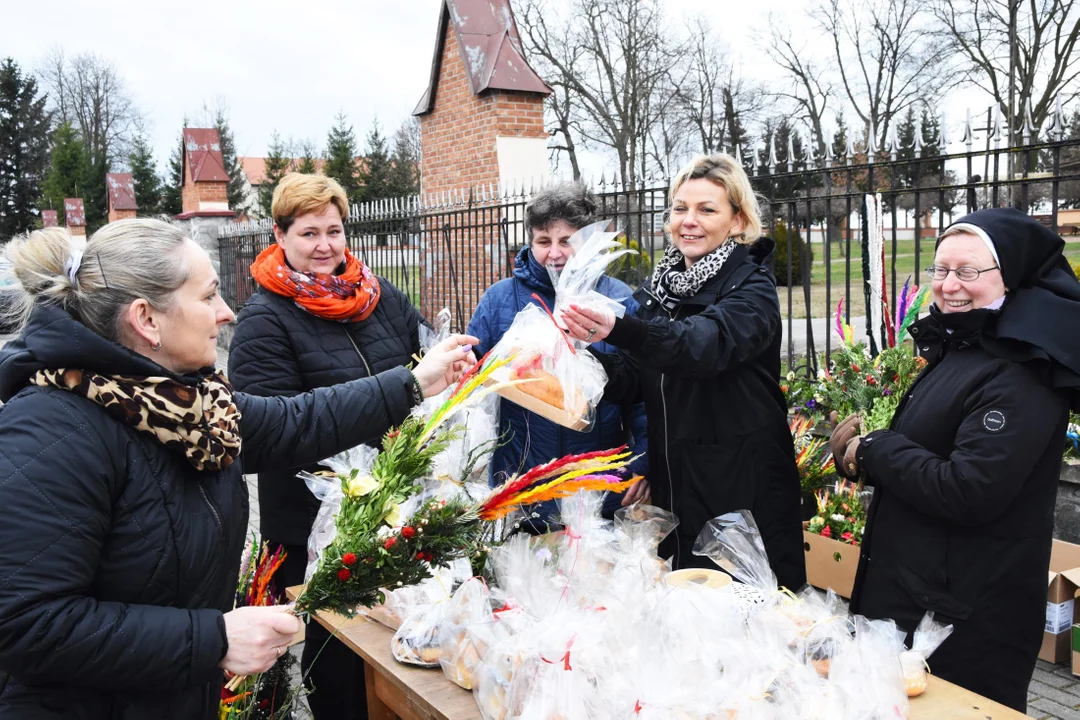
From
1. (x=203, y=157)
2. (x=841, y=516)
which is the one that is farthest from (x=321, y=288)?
(x=203, y=157)

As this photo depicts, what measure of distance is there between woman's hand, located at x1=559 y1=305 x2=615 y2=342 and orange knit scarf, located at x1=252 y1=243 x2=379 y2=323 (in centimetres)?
102

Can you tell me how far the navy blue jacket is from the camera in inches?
123

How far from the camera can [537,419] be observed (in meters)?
3.16

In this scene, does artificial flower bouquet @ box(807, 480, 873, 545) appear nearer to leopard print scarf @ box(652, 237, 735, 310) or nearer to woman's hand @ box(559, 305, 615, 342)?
leopard print scarf @ box(652, 237, 735, 310)

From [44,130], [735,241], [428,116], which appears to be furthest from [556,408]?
[44,130]

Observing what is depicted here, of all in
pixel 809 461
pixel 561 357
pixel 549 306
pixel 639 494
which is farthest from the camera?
pixel 809 461

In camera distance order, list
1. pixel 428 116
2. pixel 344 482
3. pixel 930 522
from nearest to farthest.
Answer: pixel 344 482
pixel 930 522
pixel 428 116

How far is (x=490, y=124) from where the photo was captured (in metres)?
9.66

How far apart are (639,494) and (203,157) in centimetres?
1409

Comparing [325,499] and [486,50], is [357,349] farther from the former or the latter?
[486,50]

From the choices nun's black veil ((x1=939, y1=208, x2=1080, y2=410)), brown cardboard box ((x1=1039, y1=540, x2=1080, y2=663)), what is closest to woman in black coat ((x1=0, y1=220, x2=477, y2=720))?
nun's black veil ((x1=939, y1=208, x2=1080, y2=410))

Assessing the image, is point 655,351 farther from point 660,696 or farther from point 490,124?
point 490,124

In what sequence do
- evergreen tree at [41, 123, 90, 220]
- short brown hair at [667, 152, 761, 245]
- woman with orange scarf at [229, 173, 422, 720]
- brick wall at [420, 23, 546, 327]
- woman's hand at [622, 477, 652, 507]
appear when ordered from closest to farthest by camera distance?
short brown hair at [667, 152, 761, 245] → woman with orange scarf at [229, 173, 422, 720] → woman's hand at [622, 477, 652, 507] → brick wall at [420, 23, 546, 327] → evergreen tree at [41, 123, 90, 220]

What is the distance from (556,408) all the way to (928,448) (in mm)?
1141
